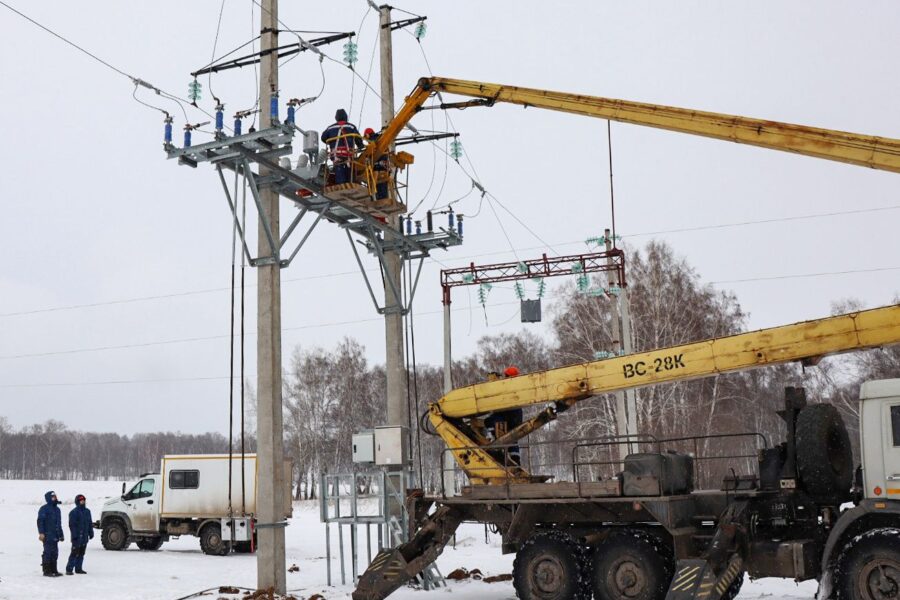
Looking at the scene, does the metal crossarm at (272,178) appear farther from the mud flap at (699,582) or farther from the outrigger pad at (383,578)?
the mud flap at (699,582)

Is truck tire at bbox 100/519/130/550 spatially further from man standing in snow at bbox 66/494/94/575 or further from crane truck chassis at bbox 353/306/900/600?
crane truck chassis at bbox 353/306/900/600

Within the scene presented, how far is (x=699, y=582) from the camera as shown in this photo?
10.8 meters

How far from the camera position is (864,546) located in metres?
10.3

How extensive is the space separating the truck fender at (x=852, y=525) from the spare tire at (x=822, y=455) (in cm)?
88

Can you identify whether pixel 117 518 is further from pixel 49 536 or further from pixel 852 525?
pixel 852 525

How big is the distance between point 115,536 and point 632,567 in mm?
17788

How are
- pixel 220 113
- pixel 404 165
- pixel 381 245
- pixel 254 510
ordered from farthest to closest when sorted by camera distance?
pixel 254 510 → pixel 381 245 → pixel 404 165 → pixel 220 113

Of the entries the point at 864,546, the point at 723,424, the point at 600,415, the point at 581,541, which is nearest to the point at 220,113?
the point at 581,541

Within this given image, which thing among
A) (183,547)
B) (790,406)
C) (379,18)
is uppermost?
(379,18)

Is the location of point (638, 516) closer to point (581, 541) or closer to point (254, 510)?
point (581, 541)

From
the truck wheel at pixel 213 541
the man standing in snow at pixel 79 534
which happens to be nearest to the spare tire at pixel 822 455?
the man standing in snow at pixel 79 534

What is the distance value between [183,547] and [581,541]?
17.3 metres

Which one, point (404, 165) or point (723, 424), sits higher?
point (404, 165)

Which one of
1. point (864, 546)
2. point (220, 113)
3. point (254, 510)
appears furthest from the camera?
point (254, 510)
